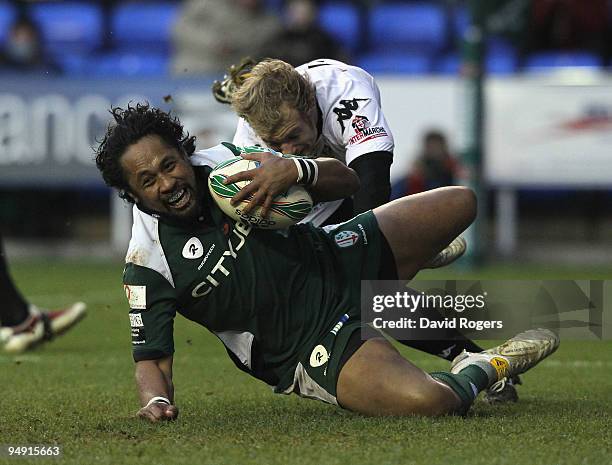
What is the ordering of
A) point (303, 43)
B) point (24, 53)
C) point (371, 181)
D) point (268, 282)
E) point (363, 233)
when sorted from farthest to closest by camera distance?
point (24, 53)
point (303, 43)
point (371, 181)
point (363, 233)
point (268, 282)

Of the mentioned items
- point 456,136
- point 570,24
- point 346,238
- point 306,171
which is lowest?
point 456,136

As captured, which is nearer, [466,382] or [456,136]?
[466,382]

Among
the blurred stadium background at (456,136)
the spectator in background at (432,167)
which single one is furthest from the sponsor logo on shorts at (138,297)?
the spectator in background at (432,167)

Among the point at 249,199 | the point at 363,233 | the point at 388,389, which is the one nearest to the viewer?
the point at 249,199

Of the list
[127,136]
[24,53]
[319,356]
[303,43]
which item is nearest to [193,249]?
[127,136]

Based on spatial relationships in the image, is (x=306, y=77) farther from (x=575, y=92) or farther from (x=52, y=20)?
(x=52, y=20)

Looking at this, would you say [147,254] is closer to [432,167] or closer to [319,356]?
[319,356]

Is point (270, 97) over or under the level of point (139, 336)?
over

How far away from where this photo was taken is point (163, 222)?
4.91 m

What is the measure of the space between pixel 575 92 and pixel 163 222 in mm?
9181

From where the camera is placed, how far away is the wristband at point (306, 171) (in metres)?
4.70

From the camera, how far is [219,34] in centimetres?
1405

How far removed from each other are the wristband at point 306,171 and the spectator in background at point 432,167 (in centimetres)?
839

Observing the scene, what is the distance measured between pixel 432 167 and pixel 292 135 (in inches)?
311
